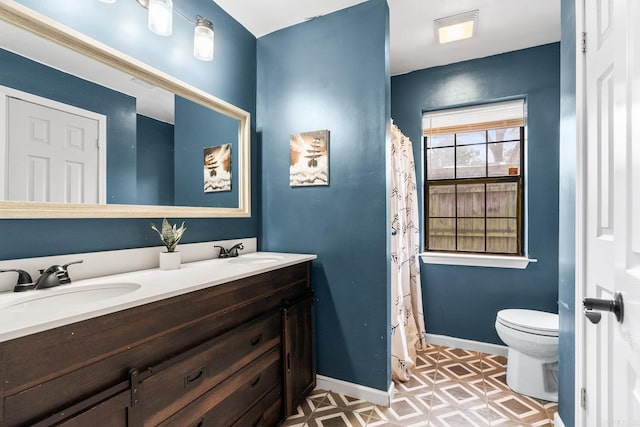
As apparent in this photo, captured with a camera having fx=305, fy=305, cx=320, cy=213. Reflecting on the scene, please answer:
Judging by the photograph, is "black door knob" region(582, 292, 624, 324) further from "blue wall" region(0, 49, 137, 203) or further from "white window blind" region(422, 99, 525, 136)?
"white window blind" region(422, 99, 525, 136)

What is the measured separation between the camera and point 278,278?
5.53 ft

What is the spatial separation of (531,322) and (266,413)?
1786 mm

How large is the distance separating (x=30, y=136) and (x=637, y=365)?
1.99m

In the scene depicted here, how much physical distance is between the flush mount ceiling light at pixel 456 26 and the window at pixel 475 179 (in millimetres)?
661

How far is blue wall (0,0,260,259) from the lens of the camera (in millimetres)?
1198

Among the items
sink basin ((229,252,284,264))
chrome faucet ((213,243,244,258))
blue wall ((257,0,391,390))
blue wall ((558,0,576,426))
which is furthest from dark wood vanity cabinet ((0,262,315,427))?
blue wall ((558,0,576,426))

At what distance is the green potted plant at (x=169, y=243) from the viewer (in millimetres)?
1517

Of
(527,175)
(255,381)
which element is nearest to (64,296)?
(255,381)

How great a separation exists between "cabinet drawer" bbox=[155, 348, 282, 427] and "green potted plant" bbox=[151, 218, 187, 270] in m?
0.62

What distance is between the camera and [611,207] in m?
1.01

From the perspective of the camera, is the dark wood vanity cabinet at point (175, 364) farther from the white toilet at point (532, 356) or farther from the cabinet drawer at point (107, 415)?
the white toilet at point (532, 356)

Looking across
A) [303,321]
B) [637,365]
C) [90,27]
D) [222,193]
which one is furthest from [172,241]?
[637,365]

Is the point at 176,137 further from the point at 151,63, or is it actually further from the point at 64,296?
the point at 64,296

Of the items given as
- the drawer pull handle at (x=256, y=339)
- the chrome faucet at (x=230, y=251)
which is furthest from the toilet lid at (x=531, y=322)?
the chrome faucet at (x=230, y=251)
